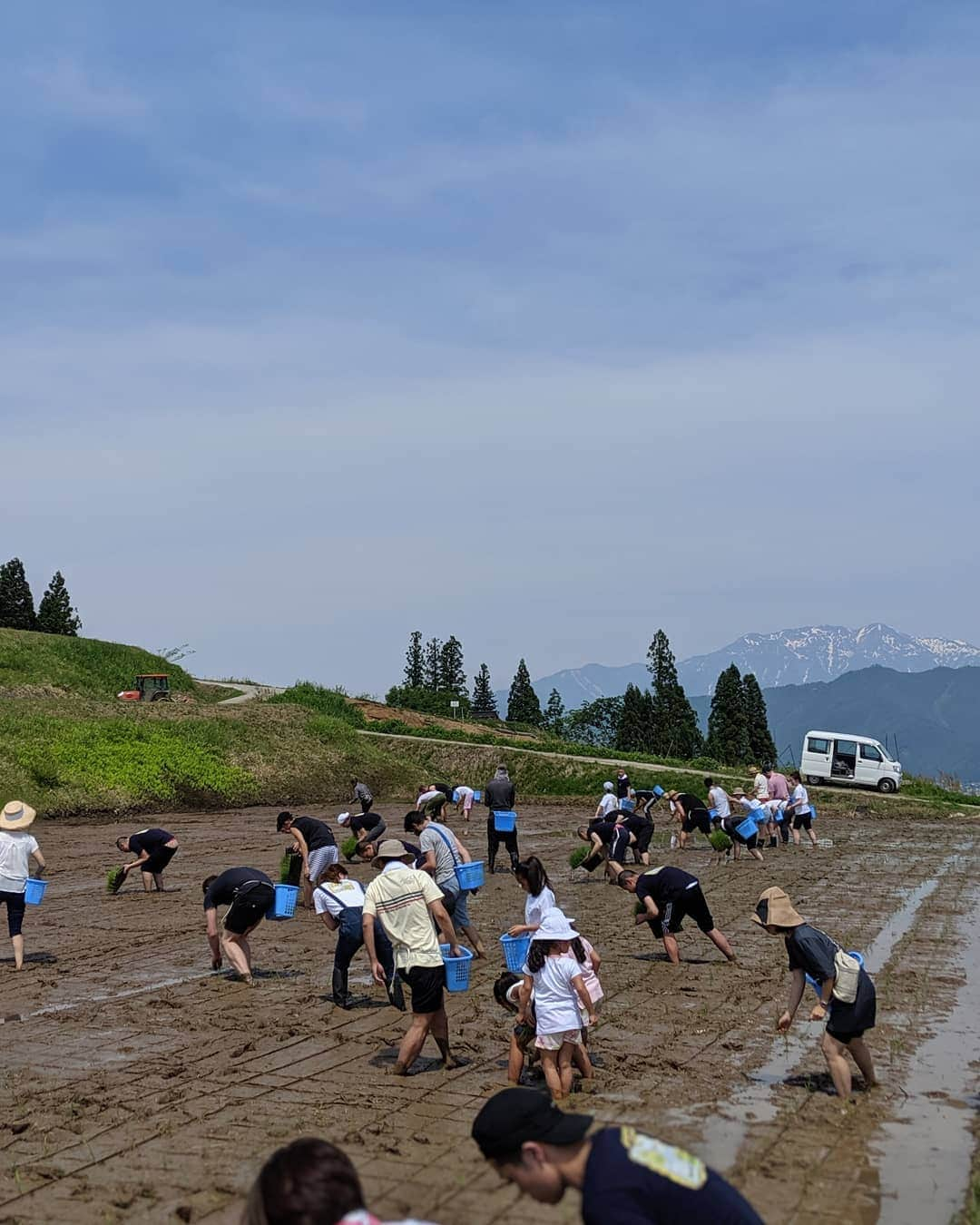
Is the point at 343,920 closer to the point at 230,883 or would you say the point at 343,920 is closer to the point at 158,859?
the point at 230,883

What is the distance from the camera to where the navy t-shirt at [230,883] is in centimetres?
1355

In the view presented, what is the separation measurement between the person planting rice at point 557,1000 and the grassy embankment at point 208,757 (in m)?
26.4

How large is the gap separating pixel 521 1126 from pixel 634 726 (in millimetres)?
71549

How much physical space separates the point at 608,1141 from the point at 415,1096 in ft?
18.9

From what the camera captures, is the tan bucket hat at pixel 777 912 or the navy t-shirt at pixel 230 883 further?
the navy t-shirt at pixel 230 883

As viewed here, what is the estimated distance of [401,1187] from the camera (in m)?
7.49

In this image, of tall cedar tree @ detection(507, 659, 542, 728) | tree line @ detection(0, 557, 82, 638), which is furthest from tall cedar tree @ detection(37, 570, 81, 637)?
tall cedar tree @ detection(507, 659, 542, 728)

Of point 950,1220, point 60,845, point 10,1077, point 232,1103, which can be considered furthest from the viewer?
point 60,845

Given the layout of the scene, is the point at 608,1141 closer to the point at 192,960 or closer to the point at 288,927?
the point at 192,960

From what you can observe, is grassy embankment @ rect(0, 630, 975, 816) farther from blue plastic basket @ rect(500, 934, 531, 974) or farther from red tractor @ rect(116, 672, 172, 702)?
blue plastic basket @ rect(500, 934, 531, 974)

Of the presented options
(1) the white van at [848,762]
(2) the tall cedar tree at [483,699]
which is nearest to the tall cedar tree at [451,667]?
(2) the tall cedar tree at [483,699]

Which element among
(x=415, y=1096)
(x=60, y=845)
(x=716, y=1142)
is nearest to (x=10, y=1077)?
(x=415, y=1096)

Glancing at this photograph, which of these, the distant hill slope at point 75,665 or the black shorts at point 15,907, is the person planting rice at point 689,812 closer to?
the black shorts at point 15,907

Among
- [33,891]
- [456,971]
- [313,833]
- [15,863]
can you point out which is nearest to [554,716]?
[313,833]
